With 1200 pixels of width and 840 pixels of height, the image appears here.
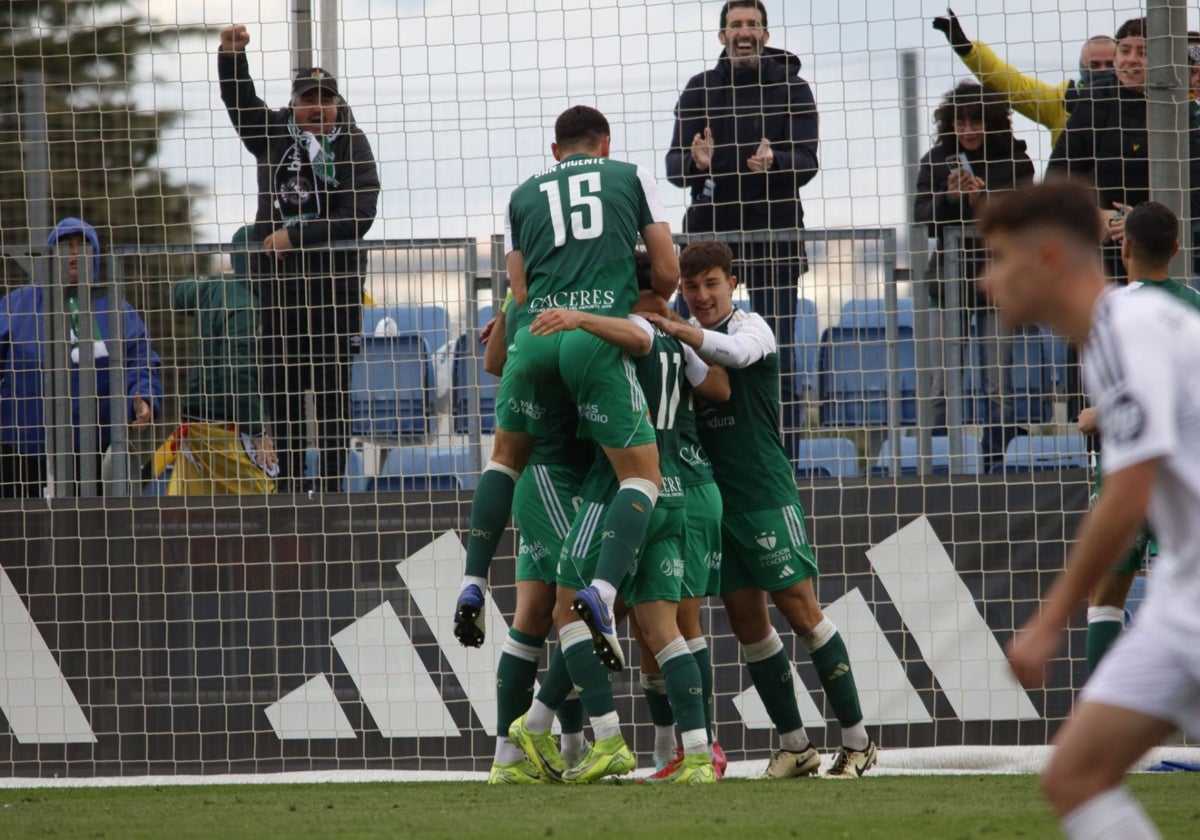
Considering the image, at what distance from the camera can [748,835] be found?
4105 millimetres

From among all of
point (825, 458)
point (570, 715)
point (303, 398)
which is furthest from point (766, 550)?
point (303, 398)

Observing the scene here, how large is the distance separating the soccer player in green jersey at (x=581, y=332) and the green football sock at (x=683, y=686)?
1.46 feet

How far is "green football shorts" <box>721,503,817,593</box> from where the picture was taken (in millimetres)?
6363

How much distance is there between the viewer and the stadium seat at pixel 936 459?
7.92 m

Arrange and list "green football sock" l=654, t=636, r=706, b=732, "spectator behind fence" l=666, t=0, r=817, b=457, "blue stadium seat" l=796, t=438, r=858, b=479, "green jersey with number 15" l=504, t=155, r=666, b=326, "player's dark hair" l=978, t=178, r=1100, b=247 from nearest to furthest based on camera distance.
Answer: "player's dark hair" l=978, t=178, r=1100, b=247 → "green football sock" l=654, t=636, r=706, b=732 → "green jersey with number 15" l=504, t=155, r=666, b=326 → "blue stadium seat" l=796, t=438, r=858, b=479 → "spectator behind fence" l=666, t=0, r=817, b=457

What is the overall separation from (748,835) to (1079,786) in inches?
63.4

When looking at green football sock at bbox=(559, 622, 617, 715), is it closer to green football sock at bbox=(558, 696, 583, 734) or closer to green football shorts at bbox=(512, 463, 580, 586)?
green football shorts at bbox=(512, 463, 580, 586)

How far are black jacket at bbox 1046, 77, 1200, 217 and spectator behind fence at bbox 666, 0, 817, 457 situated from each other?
1358 mm

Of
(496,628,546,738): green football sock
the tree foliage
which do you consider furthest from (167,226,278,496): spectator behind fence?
(496,628,546,738): green football sock

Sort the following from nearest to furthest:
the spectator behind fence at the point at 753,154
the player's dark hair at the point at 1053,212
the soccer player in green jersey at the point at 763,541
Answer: the player's dark hair at the point at 1053,212, the soccer player in green jersey at the point at 763,541, the spectator behind fence at the point at 753,154

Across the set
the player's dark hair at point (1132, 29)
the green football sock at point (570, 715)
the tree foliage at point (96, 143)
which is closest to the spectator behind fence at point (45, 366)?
the tree foliage at point (96, 143)

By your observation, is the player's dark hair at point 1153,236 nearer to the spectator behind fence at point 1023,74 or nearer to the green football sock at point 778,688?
the green football sock at point 778,688

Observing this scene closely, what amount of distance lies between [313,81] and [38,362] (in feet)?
7.17

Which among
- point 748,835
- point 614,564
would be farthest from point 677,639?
point 748,835
